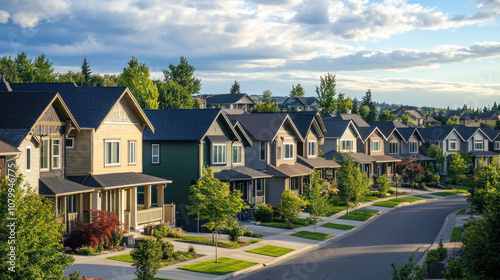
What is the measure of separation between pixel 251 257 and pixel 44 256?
15.8m

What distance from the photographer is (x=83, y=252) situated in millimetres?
29750

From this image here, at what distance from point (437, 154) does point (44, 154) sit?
2692 inches

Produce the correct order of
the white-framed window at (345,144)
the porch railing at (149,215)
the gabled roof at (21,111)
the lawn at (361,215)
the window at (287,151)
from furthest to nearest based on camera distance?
the white-framed window at (345,144)
the window at (287,151)
the lawn at (361,215)
the porch railing at (149,215)
the gabled roof at (21,111)

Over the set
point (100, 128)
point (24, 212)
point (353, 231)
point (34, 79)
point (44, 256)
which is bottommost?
point (353, 231)

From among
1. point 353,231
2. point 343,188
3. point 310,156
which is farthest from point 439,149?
point 353,231

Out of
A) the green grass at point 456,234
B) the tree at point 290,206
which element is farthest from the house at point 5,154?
the green grass at point 456,234

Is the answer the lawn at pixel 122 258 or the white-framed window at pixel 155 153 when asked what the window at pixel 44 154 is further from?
the white-framed window at pixel 155 153

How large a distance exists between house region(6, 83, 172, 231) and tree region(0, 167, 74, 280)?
12.3m

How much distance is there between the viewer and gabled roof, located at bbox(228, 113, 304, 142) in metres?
54.4

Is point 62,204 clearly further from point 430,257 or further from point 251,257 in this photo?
point 430,257

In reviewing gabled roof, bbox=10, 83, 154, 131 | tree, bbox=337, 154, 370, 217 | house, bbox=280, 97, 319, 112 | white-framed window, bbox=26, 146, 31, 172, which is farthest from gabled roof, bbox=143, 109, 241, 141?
house, bbox=280, 97, 319, 112

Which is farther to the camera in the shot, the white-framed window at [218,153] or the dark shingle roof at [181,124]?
the white-framed window at [218,153]

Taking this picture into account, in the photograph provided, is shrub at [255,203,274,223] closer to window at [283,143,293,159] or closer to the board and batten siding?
the board and batten siding

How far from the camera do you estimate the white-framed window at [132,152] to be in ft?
125
